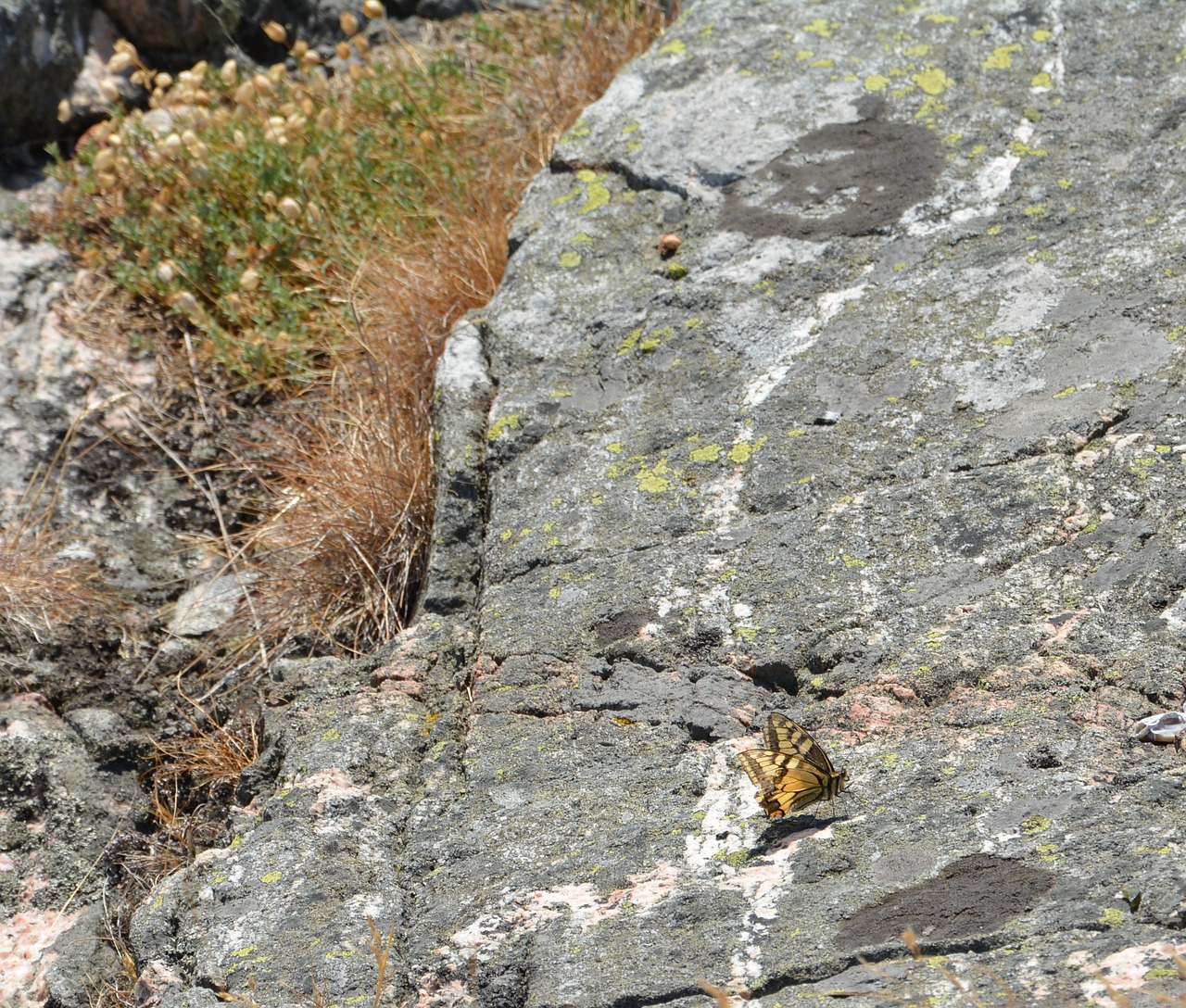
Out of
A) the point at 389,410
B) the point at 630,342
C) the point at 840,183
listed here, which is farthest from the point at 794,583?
the point at 389,410

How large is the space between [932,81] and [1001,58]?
0.24 m

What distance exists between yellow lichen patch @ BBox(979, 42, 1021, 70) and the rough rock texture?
12mm

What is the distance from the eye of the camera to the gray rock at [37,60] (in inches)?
218

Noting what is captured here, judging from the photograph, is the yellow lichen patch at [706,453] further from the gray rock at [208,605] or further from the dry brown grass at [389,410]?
the gray rock at [208,605]

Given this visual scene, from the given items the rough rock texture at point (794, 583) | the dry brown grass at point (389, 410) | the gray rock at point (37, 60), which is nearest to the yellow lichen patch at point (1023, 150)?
the rough rock texture at point (794, 583)

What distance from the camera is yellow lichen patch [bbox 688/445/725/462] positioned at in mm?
3164

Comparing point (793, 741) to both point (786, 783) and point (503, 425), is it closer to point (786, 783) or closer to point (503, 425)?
point (786, 783)

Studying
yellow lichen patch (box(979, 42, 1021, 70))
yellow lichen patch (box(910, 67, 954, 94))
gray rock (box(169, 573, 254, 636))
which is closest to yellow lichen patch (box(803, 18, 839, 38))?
yellow lichen patch (box(910, 67, 954, 94))

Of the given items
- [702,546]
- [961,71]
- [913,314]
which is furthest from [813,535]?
[961,71]

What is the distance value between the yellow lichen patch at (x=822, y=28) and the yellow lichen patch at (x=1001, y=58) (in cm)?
56

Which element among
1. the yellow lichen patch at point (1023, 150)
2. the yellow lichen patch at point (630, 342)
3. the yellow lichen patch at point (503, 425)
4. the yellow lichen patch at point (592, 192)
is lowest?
the yellow lichen patch at point (503, 425)

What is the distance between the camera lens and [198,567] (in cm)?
431

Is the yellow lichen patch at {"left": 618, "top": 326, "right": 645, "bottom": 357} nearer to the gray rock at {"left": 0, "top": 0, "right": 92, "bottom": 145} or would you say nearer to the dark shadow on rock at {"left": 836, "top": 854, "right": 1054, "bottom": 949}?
the dark shadow on rock at {"left": 836, "top": 854, "right": 1054, "bottom": 949}

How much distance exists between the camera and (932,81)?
3.90m
